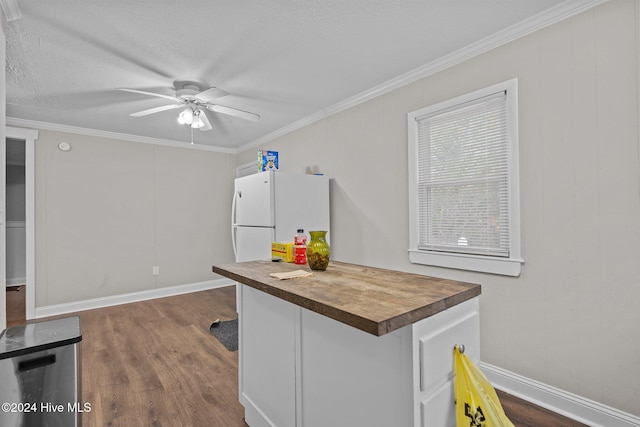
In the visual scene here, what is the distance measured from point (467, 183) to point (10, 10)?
9.45 ft

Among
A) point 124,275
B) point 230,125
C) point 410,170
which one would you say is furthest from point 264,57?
point 124,275

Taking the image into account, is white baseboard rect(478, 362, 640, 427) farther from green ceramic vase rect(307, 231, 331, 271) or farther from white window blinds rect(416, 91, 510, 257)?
green ceramic vase rect(307, 231, 331, 271)

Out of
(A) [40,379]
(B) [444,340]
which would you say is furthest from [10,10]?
(B) [444,340]

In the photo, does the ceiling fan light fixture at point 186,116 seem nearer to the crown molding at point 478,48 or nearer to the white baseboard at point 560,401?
the crown molding at point 478,48

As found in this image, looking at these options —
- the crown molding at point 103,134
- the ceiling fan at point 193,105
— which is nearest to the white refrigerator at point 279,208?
the ceiling fan at point 193,105

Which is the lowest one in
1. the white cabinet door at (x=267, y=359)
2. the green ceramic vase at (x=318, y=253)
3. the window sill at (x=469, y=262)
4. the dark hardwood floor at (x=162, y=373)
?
the dark hardwood floor at (x=162, y=373)

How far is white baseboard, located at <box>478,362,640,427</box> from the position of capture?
164 cm

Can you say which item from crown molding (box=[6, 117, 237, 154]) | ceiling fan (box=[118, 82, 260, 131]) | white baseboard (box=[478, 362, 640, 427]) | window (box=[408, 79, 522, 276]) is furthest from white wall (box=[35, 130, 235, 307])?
white baseboard (box=[478, 362, 640, 427])

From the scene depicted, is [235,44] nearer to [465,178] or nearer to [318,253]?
[318,253]

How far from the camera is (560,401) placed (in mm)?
1818

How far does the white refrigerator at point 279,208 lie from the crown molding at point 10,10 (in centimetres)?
195

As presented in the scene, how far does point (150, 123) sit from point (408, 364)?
3990mm

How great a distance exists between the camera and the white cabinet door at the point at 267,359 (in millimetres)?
1441

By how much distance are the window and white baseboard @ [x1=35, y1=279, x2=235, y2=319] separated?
353 cm
